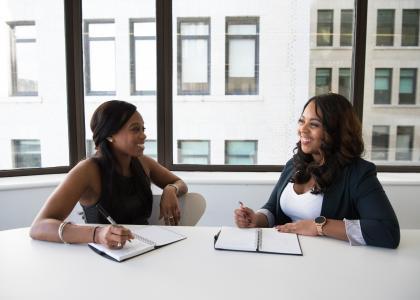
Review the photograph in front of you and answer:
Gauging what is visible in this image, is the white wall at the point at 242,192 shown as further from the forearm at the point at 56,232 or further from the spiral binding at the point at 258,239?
the forearm at the point at 56,232

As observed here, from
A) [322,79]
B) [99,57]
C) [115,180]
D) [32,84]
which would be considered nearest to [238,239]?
[115,180]

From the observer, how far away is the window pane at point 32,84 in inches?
113

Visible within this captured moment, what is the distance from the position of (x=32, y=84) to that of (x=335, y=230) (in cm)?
267

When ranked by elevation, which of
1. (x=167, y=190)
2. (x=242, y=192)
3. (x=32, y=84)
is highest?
(x=32, y=84)

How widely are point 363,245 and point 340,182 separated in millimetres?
303

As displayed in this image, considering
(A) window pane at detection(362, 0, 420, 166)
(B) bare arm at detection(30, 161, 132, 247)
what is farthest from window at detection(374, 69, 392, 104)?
(B) bare arm at detection(30, 161, 132, 247)

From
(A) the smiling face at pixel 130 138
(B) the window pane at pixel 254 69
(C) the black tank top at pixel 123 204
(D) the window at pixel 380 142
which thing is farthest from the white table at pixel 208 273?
(D) the window at pixel 380 142

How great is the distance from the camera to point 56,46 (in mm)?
2951

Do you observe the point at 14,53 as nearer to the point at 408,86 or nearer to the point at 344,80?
the point at 344,80

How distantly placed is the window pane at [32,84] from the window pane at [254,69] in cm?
97

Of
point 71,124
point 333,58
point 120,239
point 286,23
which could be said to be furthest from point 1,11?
point 333,58

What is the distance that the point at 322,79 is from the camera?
310cm

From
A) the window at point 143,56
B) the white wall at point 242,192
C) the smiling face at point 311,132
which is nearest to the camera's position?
the smiling face at point 311,132

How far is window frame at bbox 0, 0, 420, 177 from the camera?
2.94 meters
